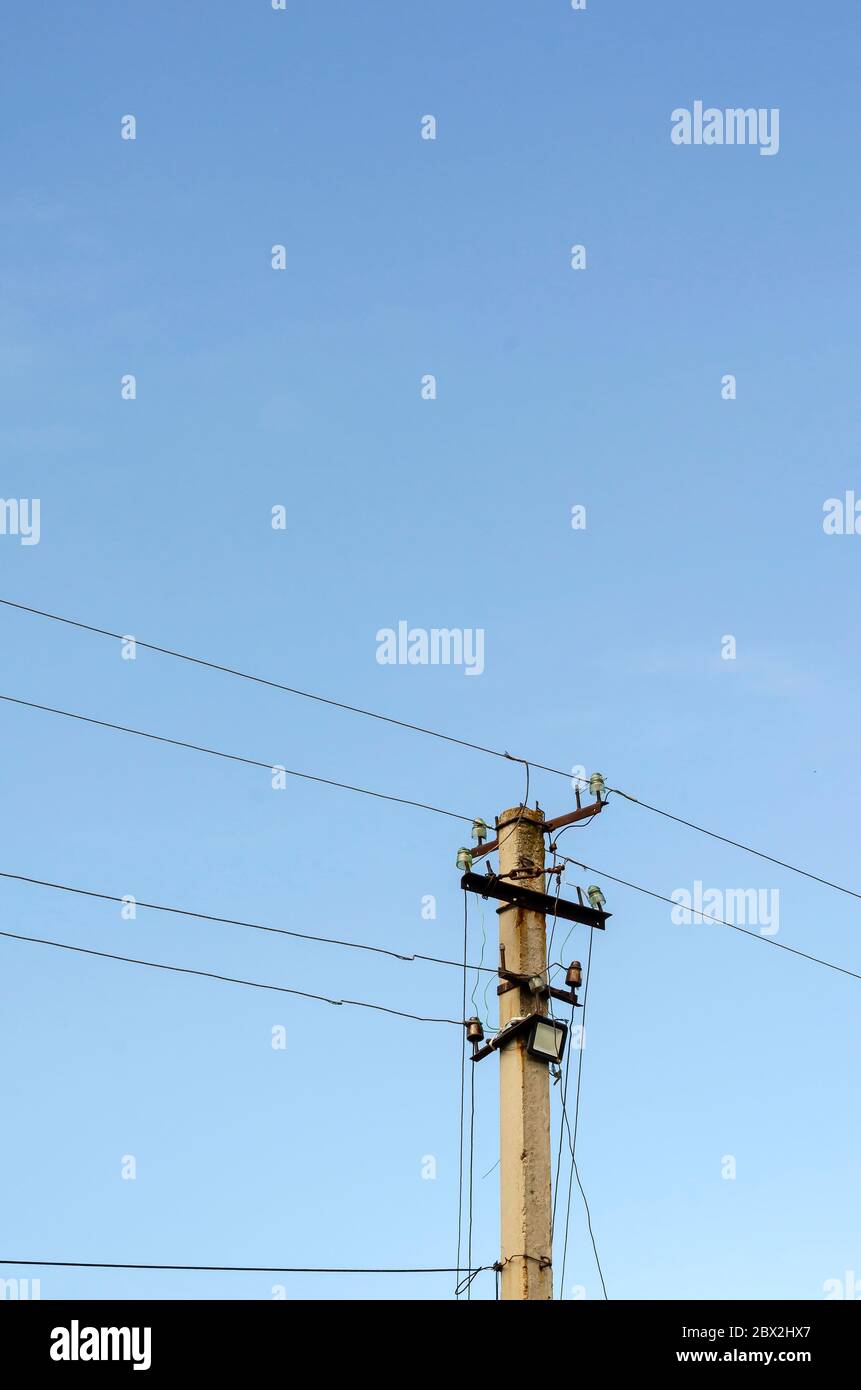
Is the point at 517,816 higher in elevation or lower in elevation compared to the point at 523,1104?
higher

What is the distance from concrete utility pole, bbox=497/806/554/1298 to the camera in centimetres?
1916

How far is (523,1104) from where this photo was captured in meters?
19.8

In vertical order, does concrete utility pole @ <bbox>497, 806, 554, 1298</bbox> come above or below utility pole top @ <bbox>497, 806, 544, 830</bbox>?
below

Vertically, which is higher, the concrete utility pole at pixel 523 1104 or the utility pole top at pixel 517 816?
the utility pole top at pixel 517 816

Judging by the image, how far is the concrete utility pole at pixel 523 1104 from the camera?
19.2m
